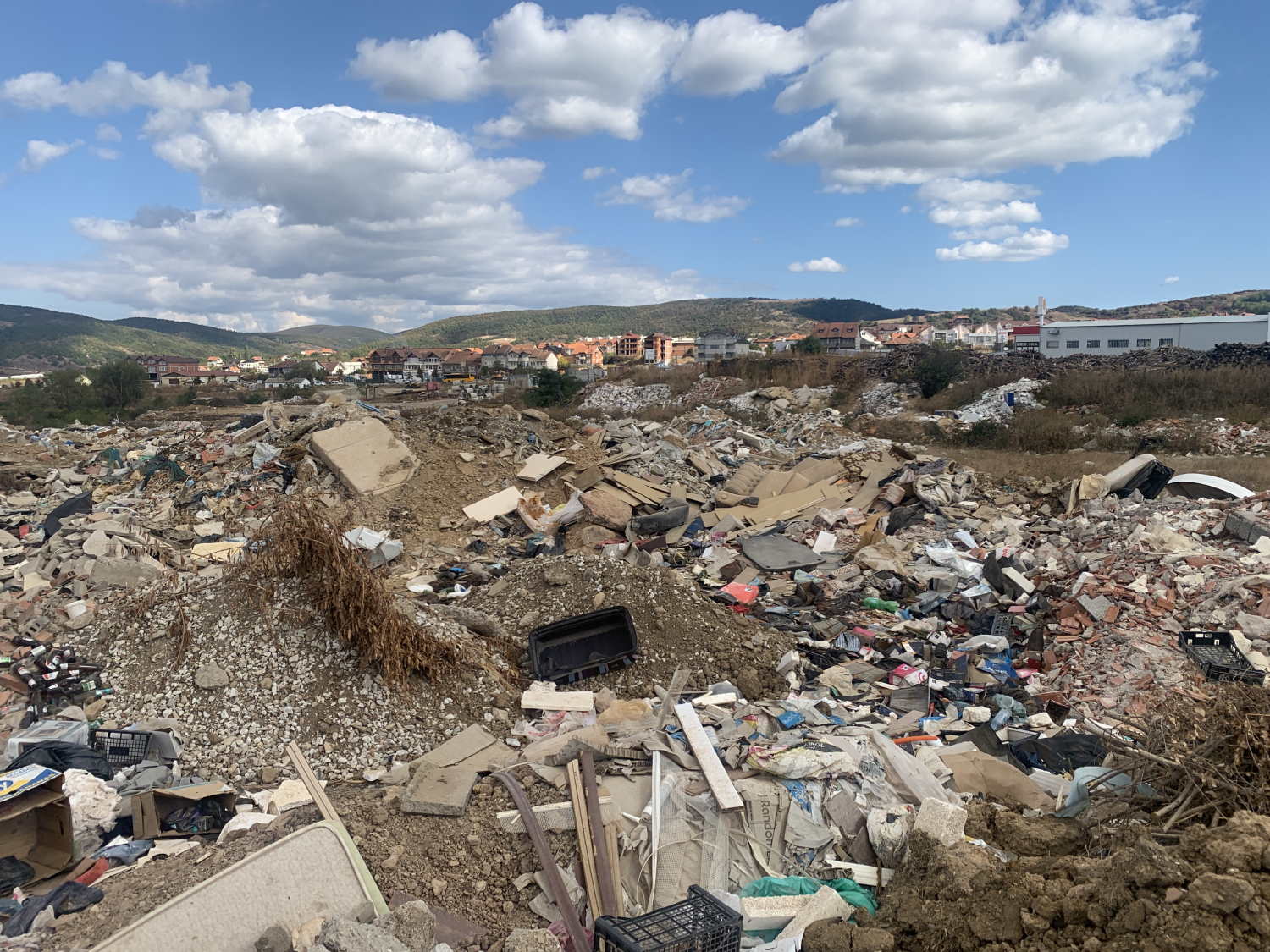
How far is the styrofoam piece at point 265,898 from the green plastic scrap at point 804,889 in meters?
1.62

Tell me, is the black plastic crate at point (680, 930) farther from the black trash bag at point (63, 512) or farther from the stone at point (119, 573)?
the black trash bag at point (63, 512)

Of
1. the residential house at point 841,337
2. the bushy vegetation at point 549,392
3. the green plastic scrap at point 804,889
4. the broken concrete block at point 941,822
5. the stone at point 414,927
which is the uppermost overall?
the residential house at point 841,337

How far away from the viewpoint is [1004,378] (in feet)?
82.7

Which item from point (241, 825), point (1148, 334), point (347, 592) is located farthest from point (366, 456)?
point (1148, 334)

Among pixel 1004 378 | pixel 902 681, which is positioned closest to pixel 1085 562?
pixel 902 681

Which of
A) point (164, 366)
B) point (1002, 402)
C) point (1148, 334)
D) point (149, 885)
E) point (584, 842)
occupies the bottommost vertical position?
point (584, 842)

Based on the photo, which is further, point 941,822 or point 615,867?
point 615,867

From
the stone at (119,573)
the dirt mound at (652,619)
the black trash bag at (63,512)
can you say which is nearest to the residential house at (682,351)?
the black trash bag at (63,512)

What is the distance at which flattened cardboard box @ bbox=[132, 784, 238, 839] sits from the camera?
3.93 m

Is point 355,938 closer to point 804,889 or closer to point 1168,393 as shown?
point 804,889

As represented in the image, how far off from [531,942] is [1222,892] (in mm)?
2324

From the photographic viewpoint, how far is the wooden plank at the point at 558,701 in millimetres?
5438

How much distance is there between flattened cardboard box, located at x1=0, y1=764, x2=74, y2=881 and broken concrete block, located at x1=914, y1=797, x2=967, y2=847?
→ 4025 mm

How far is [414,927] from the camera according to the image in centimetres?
288
